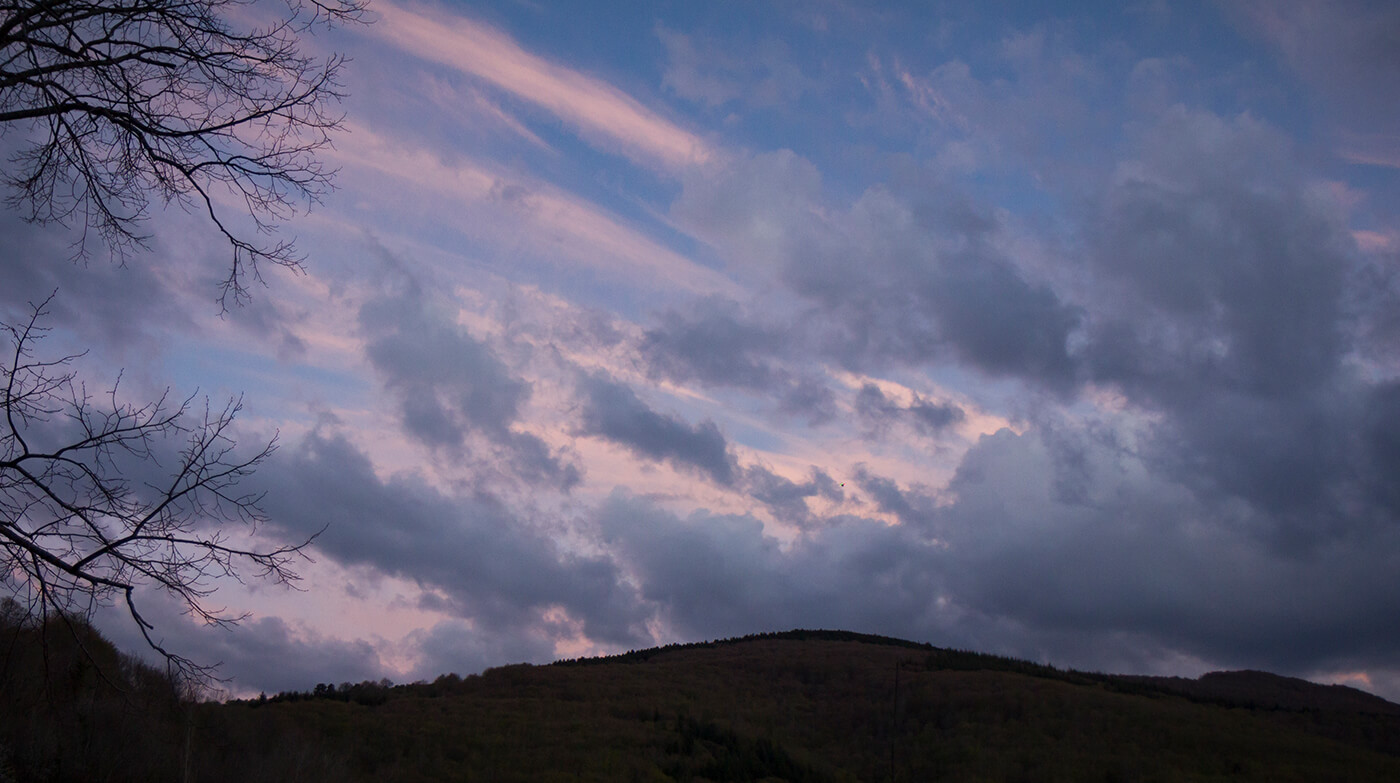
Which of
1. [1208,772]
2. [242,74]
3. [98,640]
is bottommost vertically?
[1208,772]

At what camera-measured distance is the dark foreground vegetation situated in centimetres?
1165

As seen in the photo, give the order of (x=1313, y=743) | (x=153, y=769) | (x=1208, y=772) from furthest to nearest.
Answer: (x=1313, y=743)
(x=1208, y=772)
(x=153, y=769)

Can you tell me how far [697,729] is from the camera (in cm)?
2642

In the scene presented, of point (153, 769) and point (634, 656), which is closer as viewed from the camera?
point (153, 769)

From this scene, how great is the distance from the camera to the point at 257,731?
18.4 metres

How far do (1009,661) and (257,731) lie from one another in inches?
1357

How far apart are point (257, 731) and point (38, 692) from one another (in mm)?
7757

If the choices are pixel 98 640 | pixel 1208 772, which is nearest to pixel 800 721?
pixel 1208 772

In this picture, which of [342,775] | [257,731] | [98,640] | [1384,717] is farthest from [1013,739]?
[98,640]

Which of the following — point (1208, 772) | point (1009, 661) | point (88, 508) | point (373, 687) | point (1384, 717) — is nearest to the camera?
point (88, 508)

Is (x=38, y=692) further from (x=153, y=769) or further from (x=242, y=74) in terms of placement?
(x=242, y=74)

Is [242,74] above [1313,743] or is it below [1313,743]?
above

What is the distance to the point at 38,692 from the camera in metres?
11.5

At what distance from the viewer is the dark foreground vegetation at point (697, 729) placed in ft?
38.2
